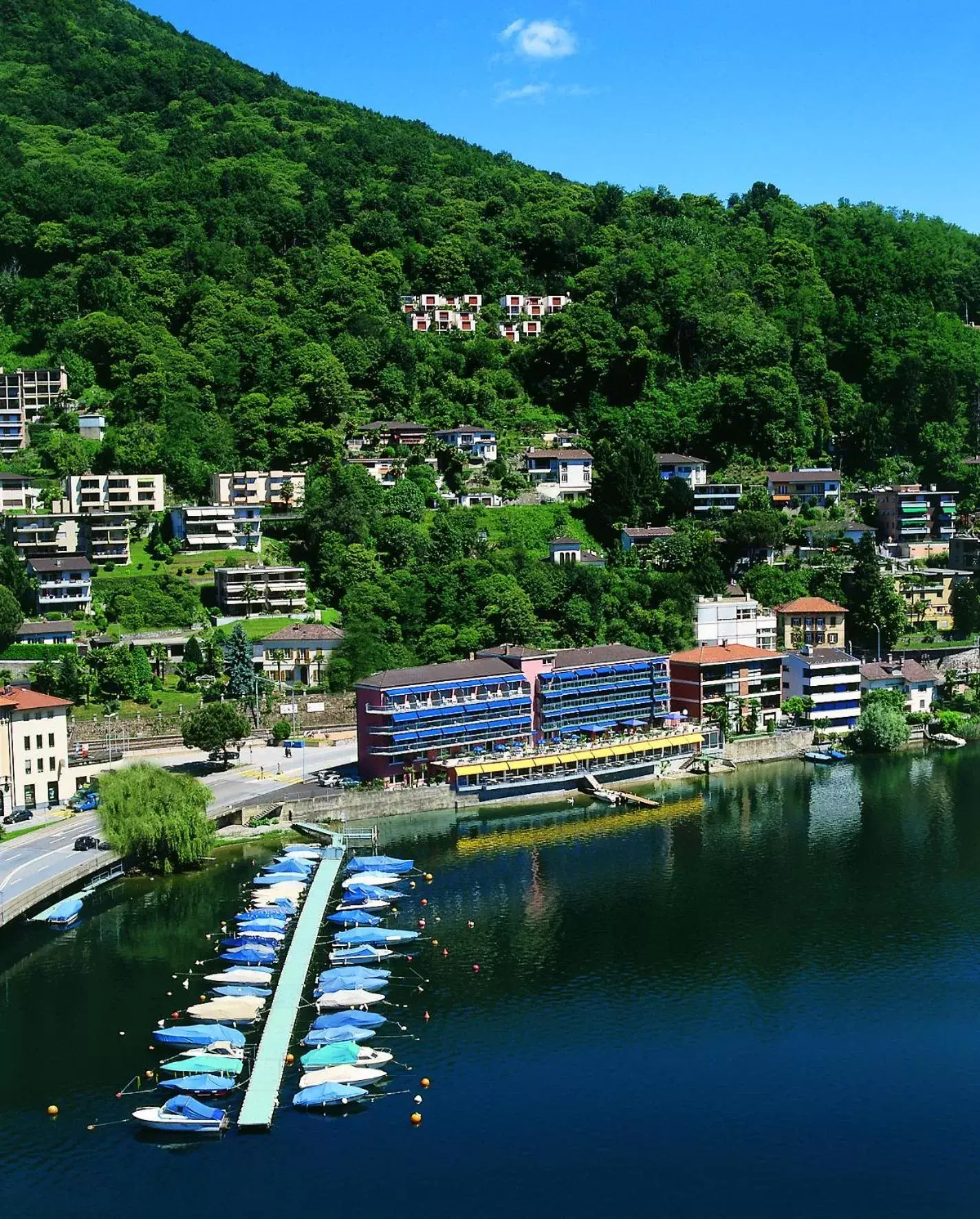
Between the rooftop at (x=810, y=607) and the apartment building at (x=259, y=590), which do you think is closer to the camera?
the apartment building at (x=259, y=590)

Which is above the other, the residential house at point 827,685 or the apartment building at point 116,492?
the apartment building at point 116,492

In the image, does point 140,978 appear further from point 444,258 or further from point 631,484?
point 444,258

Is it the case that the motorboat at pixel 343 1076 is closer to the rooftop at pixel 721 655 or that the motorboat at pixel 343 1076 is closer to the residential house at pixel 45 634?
the rooftop at pixel 721 655

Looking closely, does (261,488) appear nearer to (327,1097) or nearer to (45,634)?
(45,634)

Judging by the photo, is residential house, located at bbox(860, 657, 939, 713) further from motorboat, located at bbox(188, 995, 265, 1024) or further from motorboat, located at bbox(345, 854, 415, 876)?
motorboat, located at bbox(188, 995, 265, 1024)

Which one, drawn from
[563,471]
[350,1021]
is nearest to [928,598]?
[563,471]

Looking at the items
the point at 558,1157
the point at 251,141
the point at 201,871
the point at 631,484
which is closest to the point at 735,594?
the point at 631,484

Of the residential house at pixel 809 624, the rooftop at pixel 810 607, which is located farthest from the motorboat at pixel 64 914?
the rooftop at pixel 810 607
